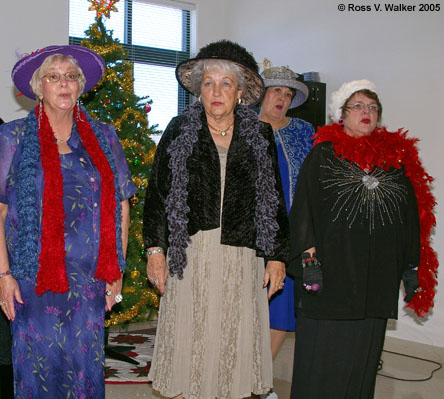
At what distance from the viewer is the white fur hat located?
9.80 ft

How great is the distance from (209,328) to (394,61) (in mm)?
3608

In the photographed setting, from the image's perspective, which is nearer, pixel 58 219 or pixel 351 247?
pixel 58 219

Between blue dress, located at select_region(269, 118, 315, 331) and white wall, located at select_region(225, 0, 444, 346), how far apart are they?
5.30ft

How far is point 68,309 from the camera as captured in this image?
7.78 ft

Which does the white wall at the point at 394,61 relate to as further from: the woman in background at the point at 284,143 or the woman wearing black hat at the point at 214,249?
the woman wearing black hat at the point at 214,249

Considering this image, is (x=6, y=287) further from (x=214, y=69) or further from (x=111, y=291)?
(x=214, y=69)

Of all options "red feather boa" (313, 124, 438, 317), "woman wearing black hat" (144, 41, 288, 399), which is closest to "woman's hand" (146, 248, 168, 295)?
"woman wearing black hat" (144, 41, 288, 399)

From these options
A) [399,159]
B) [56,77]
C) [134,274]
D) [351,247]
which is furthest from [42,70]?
[134,274]

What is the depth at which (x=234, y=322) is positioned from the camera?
2.55 meters

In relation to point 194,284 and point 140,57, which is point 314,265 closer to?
point 194,284

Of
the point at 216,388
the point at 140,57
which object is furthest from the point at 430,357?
the point at 140,57

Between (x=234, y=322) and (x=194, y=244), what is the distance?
0.39 meters

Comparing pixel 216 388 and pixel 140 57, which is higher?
pixel 140 57

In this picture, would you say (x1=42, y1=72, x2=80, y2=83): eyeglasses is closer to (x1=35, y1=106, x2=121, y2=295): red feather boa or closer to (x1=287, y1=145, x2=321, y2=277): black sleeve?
(x1=35, y1=106, x2=121, y2=295): red feather boa
